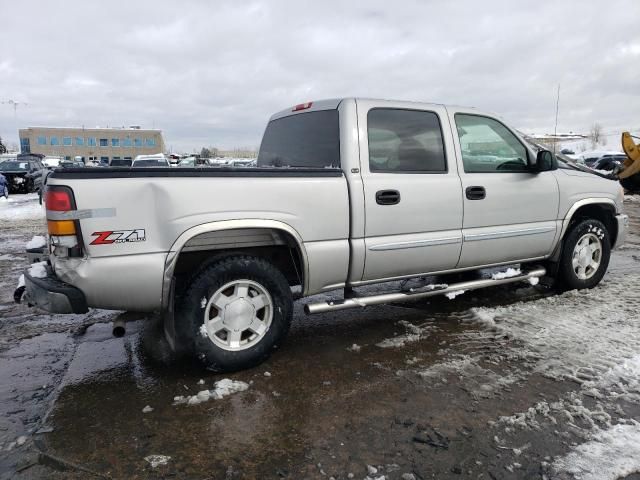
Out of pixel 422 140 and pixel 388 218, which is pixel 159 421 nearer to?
pixel 388 218

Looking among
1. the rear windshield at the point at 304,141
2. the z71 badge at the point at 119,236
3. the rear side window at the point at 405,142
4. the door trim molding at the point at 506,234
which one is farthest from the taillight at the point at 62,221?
the door trim molding at the point at 506,234

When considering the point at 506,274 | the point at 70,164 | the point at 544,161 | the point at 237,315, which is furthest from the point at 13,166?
the point at 544,161

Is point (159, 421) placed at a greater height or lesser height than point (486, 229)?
lesser

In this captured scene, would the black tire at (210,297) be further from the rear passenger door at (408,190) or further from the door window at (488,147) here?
the door window at (488,147)

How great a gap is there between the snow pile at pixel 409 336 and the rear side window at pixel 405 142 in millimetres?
1413

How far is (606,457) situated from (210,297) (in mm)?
2480

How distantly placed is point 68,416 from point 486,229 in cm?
358

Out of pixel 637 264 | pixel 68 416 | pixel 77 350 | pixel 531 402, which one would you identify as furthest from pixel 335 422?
pixel 637 264

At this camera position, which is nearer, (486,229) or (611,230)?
(486,229)

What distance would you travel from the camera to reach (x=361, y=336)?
14.1 feet

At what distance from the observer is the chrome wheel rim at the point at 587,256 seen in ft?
17.3

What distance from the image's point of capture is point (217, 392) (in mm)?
3225

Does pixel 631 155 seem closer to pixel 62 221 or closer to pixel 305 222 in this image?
pixel 305 222

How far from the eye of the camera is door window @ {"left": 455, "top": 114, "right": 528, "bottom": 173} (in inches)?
173
